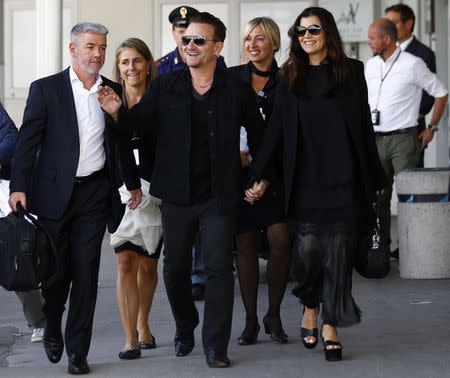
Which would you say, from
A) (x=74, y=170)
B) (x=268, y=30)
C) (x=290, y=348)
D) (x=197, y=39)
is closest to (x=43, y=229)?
(x=74, y=170)

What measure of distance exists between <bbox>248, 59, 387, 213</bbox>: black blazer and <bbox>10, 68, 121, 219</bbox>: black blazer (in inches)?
34.6

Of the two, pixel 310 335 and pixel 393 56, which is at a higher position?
pixel 393 56

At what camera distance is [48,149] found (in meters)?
7.08

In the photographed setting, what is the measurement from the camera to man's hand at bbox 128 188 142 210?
7.46m

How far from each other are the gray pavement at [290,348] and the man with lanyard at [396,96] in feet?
4.83

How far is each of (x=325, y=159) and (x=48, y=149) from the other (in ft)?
4.88

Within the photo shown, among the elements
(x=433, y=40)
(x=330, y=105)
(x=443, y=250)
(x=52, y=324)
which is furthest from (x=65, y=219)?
(x=433, y=40)

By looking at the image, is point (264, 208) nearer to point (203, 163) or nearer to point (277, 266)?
point (277, 266)

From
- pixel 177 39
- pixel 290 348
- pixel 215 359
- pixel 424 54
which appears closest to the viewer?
pixel 215 359

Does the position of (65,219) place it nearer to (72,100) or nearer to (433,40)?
(72,100)

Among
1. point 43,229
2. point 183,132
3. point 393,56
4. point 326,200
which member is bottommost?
point 43,229

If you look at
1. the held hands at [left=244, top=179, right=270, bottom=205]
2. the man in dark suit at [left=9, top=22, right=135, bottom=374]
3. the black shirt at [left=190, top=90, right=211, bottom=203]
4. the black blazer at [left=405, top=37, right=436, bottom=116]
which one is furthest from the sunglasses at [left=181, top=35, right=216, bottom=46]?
the black blazer at [left=405, top=37, right=436, bottom=116]

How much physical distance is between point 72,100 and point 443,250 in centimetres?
423

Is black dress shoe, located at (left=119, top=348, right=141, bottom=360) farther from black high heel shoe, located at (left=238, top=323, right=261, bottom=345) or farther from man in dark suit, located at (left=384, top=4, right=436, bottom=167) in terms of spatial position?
man in dark suit, located at (left=384, top=4, right=436, bottom=167)
